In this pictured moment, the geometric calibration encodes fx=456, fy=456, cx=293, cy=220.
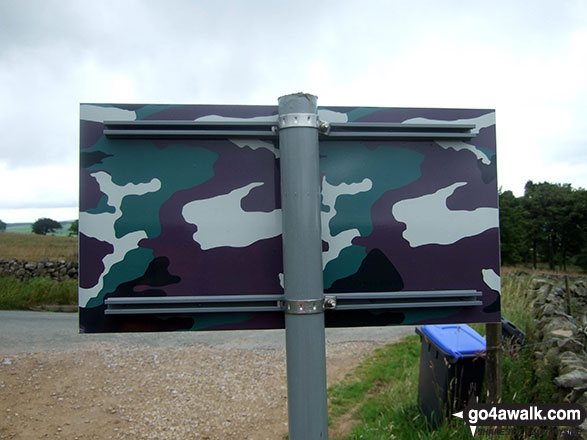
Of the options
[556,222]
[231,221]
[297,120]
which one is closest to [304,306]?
[231,221]

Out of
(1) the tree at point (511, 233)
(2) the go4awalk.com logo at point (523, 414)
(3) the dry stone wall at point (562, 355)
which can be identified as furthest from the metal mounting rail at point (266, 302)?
(1) the tree at point (511, 233)

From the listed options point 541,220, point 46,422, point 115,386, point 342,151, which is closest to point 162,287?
point 342,151

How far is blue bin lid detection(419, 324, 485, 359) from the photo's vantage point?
3742mm

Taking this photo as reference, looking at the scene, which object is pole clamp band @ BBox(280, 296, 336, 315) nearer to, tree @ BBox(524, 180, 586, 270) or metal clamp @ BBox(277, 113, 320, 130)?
metal clamp @ BBox(277, 113, 320, 130)

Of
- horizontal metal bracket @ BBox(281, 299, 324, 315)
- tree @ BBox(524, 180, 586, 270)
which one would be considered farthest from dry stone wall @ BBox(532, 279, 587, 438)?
tree @ BBox(524, 180, 586, 270)

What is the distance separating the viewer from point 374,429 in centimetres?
388

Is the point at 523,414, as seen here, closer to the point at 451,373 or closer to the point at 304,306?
the point at 451,373

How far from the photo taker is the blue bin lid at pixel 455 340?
3742 millimetres

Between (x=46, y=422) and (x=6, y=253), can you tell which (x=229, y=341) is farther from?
(x=6, y=253)

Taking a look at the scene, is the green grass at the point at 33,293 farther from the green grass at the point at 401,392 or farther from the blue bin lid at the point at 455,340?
the blue bin lid at the point at 455,340

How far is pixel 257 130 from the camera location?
1777 millimetres

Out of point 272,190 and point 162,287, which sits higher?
point 272,190

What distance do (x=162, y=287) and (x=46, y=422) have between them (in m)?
3.94

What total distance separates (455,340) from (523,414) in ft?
4.58
